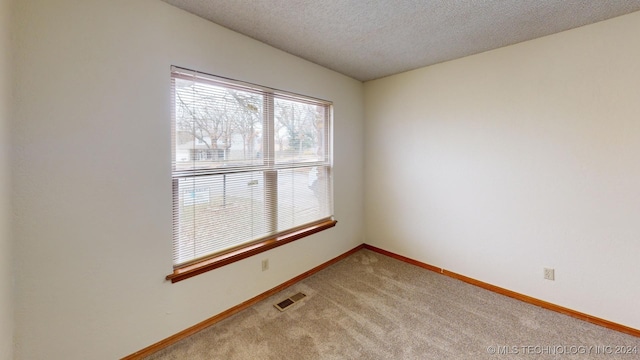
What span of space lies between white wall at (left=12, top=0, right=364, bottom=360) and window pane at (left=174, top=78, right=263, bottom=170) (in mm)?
134

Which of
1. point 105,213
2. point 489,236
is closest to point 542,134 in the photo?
point 489,236

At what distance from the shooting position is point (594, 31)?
199cm

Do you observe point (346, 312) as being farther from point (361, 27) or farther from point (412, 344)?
point (361, 27)

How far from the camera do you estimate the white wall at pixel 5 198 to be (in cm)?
113

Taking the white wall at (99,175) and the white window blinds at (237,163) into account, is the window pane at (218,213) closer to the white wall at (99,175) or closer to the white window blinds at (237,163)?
the white window blinds at (237,163)

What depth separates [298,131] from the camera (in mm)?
2814

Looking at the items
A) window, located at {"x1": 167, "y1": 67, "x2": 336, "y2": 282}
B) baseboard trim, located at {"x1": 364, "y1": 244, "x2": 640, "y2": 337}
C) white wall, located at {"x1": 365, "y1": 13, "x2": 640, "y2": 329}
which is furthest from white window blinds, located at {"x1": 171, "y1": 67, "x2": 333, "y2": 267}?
baseboard trim, located at {"x1": 364, "y1": 244, "x2": 640, "y2": 337}

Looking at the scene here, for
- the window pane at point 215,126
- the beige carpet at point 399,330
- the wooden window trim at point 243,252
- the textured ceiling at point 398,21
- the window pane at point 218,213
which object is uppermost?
the textured ceiling at point 398,21

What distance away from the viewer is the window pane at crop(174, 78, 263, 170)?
190 centimetres

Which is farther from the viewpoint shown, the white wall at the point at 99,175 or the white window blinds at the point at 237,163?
the white window blinds at the point at 237,163

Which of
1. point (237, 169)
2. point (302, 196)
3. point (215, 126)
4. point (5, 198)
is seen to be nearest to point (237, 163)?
point (237, 169)

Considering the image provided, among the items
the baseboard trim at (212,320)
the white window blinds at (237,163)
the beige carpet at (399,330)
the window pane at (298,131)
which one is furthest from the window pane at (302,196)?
the beige carpet at (399,330)

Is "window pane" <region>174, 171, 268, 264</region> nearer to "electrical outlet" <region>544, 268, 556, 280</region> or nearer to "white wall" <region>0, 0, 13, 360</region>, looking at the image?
"white wall" <region>0, 0, 13, 360</region>

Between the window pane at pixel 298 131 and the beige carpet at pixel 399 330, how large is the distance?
4.74 ft
